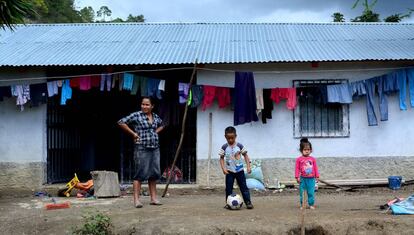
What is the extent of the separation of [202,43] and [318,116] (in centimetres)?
293

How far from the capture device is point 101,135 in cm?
1239

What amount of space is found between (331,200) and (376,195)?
122 cm

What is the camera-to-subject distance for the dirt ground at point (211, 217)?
230 inches

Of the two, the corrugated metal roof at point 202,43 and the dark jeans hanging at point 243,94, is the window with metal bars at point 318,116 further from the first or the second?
the dark jeans hanging at point 243,94

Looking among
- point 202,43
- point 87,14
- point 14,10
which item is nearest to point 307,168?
point 202,43

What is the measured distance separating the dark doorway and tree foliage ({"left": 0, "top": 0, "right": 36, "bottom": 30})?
9.19 ft

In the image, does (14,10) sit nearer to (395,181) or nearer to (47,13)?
(395,181)

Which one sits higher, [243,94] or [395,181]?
[243,94]

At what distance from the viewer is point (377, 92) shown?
9.82 m

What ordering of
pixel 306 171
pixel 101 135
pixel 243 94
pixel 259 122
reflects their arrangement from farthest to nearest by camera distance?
pixel 101 135 < pixel 259 122 < pixel 243 94 < pixel 306 171

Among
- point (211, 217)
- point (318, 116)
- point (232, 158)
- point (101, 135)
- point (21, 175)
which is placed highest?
point (318, 116)

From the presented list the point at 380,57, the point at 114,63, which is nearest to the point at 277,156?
the point at 380,57

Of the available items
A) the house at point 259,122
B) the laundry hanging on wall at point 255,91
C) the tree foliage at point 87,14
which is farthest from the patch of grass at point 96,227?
the tree foliage at point 87,14

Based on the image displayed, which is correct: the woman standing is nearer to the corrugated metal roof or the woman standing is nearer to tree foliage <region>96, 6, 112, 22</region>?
the corrugated metal roof
